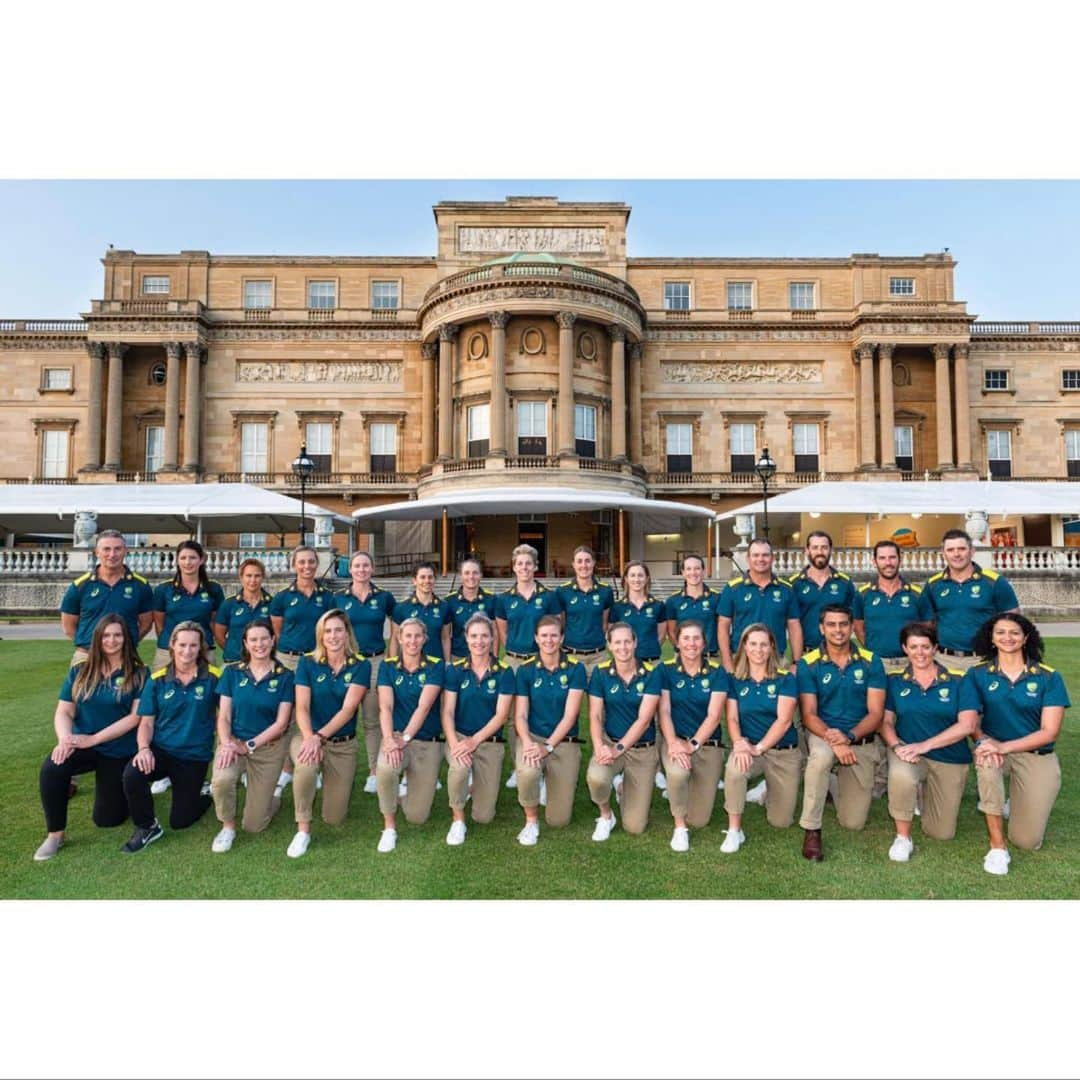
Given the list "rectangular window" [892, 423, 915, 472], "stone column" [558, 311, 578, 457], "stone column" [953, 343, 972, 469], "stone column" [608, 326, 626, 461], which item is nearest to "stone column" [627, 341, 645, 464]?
"stone column" [608, 326, 626, 461]

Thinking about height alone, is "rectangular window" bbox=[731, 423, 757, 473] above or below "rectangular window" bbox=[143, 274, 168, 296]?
below

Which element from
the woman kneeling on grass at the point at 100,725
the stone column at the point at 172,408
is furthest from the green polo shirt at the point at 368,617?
the stone column at the point at 172,408

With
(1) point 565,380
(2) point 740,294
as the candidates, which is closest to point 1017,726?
(1) point 565,380

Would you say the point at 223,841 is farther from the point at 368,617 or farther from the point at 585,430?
the point at 585,430

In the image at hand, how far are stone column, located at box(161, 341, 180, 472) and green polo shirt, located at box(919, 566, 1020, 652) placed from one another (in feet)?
112

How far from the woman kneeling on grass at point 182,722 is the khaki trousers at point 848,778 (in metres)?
4.63

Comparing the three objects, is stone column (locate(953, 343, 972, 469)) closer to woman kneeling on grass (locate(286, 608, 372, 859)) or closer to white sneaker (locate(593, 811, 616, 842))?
white sneaker (locate(593, 811, 616, 842))

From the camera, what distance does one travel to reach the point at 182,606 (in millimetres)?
6852

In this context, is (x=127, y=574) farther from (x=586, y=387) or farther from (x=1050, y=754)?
(x=586, y=387)

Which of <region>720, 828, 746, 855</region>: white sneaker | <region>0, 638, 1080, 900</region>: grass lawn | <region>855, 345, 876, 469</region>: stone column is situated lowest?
<region>0, 638, 1080, 900</region>: grass lawn

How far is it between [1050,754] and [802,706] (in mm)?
1669

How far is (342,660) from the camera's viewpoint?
5680mm

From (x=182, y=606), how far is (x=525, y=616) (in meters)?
3.34

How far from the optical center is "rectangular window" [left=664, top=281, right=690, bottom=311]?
3666 cm
